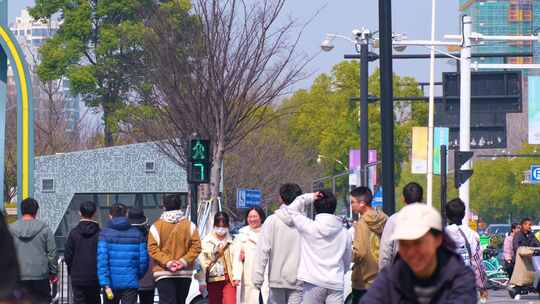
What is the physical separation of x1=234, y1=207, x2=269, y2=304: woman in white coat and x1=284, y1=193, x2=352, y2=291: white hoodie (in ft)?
7.81

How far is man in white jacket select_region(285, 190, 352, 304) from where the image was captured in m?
12.0

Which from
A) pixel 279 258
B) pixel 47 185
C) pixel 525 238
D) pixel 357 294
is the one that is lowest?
pixel 525 238

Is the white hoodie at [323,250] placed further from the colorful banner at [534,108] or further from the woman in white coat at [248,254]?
the colorful banner at [534,108]

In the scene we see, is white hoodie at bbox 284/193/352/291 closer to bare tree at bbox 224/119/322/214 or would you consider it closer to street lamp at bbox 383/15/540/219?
street lamp at bbox 383/15/540/219

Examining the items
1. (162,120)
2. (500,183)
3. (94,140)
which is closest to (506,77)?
(162,120)

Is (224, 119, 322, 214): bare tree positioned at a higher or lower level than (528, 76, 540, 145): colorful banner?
lower

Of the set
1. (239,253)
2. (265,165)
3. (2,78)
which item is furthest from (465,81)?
(265,165)

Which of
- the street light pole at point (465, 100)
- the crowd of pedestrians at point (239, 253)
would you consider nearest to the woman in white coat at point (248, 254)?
the crowd of pedestrians at point (239, 253)

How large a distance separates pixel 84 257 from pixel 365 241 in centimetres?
351

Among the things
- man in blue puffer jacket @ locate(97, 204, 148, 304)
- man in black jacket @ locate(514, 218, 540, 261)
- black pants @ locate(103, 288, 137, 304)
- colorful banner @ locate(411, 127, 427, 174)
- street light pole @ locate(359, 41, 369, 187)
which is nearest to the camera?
man in blue puffer jacket @ locate(97, 204, 148, 304)

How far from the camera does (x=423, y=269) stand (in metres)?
4.79

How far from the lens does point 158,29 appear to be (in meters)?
34.6

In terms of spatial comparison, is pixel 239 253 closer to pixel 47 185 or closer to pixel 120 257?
pixel 120 257

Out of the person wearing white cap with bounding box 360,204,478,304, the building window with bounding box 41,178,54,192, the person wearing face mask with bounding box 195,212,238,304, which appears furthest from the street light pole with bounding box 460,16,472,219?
the person wearing white cap with bounding box 360,204,478,304
